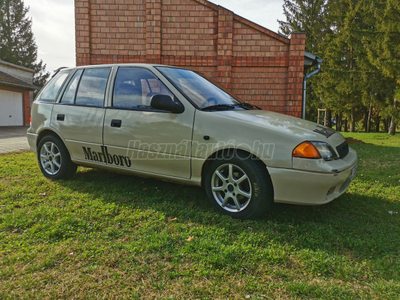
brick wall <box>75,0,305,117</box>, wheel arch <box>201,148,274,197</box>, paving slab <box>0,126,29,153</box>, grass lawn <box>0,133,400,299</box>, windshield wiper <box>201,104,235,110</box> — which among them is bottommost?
paving slab <box>0,126,29,153</box>

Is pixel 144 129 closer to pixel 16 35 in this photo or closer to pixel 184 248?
pixel 184 248

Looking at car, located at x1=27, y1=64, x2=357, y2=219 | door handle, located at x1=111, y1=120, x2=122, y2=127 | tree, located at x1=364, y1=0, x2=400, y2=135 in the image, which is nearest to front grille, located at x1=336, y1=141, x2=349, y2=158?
car, located at x1=27, y1=64, x2=357, y2=219

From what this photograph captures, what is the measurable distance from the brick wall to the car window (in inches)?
212

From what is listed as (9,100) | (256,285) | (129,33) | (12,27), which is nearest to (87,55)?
(129,33)

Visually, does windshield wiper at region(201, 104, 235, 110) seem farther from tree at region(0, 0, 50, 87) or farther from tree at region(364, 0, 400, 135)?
tree at region(0, 0, 50, 87)

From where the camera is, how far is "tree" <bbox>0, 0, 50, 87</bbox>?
122 ft

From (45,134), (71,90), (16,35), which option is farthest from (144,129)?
(16,35)

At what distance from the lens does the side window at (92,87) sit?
4363 millimetres

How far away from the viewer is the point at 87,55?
370 inches

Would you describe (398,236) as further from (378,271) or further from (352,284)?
(352,284)

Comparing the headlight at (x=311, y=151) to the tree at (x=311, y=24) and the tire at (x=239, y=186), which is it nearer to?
the tire at (x=239, y=186)

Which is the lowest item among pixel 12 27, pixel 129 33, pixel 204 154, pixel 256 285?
pixel 256 285

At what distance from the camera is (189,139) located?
11.8 ft

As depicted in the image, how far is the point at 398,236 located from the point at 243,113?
2080 millimetres
